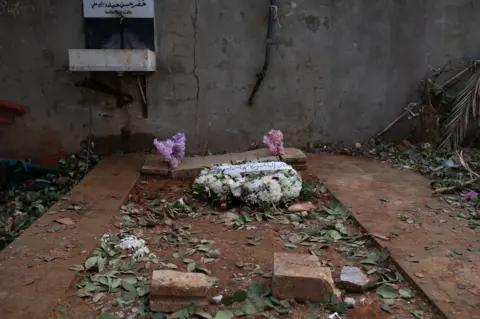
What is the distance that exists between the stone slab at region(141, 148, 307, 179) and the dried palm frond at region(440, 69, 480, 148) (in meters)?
1.93

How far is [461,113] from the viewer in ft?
17.0

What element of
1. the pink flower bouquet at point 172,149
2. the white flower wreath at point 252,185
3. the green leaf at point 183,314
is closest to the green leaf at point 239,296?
the green leaf at point 183,314

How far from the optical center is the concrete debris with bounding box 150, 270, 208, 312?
2014 mm

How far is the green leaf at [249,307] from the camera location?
2020 millimetres

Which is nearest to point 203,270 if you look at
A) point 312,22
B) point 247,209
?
point 247,209

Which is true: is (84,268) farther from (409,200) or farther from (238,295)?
(409,200)

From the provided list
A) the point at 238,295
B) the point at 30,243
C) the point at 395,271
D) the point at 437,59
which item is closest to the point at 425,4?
the point at 437,59

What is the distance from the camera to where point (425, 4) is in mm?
5305

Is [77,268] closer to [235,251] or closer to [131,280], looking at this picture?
[131,280]

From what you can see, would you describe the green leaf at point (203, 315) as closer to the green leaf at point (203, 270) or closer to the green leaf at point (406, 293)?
the green leaf at point (203, 270)

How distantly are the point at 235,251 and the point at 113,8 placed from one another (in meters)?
3.52

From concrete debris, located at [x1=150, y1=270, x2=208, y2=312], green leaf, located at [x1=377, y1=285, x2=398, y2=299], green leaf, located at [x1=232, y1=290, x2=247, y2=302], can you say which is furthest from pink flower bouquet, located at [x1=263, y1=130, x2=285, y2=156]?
concrete debris, located at [x1=150, y1=270, x2=208, y2=312]

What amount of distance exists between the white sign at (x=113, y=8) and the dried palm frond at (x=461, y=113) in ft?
13.1

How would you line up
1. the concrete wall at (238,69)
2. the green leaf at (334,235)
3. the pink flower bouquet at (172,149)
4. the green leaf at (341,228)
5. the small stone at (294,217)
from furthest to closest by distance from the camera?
the concrete wall at (238,69), the pink flower bouquet at (172,149), the small stone at (294,217), the green leaf at (341,228), the green leaf at (334,235)
